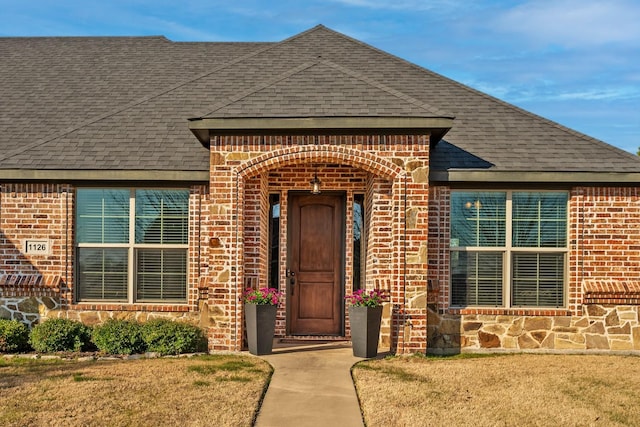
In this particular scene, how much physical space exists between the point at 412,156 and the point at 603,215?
3.29 meters

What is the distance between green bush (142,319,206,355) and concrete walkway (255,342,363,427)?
1164 millimetres

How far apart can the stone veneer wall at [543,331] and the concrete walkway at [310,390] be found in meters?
1.66

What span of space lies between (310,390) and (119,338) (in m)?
3.46

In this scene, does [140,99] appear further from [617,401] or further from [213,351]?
[617,401]

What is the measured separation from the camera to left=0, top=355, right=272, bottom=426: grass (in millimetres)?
6137

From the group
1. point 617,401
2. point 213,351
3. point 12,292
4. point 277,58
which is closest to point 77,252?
point 12,292

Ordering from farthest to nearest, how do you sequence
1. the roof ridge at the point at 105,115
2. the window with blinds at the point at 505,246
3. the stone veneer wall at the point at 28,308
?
1. the roof ridge at the point at 105,115
2. the stone veneer wall at the point at 28,308
3. the window with blinds at the point at 505,246

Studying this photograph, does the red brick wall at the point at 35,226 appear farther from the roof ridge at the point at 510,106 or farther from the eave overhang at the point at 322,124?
the roof ridge at the point at 510,106

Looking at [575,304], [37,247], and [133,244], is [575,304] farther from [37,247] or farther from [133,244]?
[37,247]

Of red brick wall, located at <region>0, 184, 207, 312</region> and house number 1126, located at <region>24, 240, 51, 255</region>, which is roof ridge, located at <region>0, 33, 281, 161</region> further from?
house number 1126, located at <region>24, 240, 51, 255</region>

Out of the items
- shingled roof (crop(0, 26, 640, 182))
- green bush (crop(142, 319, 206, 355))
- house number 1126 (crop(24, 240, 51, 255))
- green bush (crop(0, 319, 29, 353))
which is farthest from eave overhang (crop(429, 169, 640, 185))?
green bush (crop(0, 319, 29, 353))

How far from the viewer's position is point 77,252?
34.5 ft

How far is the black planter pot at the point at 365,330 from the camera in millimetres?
9141

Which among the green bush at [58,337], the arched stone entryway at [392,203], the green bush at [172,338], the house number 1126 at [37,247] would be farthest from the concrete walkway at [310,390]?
the house number 1126 at [37,247]
